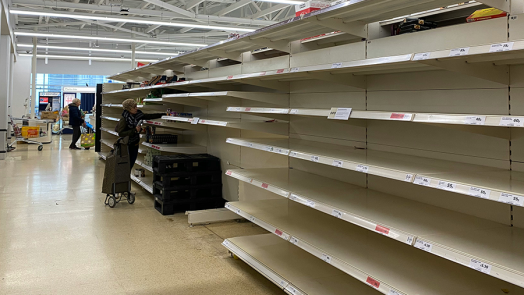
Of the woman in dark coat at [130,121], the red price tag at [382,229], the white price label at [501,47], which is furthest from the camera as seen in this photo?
the woman in dark coat at [130,121]

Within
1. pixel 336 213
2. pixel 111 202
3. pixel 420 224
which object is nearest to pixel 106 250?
pixel 111 202

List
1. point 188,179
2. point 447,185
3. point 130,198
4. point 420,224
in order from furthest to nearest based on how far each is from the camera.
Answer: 1. point 130,198
2. point 188,179
3. point 420,224
4. point 447,185

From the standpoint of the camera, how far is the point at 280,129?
14.0 feet

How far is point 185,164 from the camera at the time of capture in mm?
5586

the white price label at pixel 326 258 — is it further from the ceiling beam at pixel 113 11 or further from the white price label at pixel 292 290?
the ceiling beam at pixel 113 11

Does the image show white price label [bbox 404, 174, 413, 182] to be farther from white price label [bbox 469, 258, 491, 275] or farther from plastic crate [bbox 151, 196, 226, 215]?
plastic crate [bbox 151, 196, 226, 215]

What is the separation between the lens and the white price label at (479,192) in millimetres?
1750

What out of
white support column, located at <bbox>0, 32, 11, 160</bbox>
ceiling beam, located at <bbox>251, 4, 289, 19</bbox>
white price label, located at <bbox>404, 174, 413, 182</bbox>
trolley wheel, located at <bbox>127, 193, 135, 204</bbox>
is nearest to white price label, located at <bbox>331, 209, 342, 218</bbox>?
white price label, located at <bbox>404, 174, 413, 182</bbox>

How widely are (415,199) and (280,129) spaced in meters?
1.70

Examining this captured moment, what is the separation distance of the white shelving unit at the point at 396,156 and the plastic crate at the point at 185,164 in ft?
5.74

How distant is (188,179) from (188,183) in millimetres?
56

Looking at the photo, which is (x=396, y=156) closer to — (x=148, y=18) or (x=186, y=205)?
(x=186, y=205)

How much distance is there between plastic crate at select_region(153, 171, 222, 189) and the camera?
5.51 m

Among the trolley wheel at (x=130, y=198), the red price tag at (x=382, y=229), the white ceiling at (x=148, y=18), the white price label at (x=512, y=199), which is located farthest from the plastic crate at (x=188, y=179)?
the white ceiling at (x=148, y=18)
